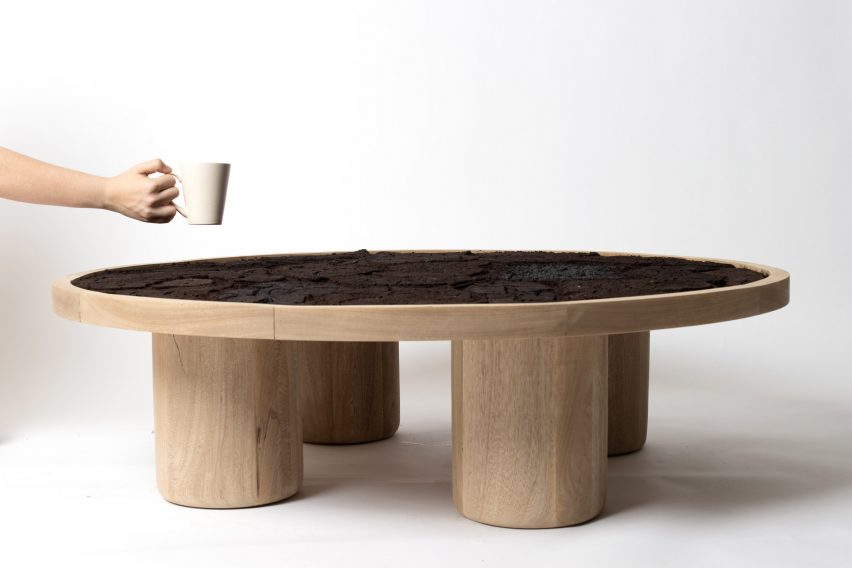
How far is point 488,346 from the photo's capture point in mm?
2352

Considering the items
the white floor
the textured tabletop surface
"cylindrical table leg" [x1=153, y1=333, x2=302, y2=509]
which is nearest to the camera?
the textured tabletop surface

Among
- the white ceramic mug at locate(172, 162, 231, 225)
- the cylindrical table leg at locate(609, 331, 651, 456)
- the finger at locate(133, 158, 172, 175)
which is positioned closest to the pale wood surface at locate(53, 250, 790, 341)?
the white ceramic mug at locate(172, 162, 231, 225)

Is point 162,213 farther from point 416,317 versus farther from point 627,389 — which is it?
point 627,389

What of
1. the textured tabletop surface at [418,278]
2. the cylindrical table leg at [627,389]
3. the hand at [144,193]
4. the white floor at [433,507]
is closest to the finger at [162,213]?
the hand at [144,193]

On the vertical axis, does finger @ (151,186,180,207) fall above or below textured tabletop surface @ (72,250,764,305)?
above

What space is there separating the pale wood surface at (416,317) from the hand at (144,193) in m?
0.41

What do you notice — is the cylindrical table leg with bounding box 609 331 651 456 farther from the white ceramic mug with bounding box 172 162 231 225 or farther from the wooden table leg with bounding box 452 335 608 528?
the white ceramic mug with bounding box 172 162 231 225

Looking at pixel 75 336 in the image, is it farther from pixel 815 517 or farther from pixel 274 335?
pixel 815 517

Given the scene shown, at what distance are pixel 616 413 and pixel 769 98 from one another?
1.97m

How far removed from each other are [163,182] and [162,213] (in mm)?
73

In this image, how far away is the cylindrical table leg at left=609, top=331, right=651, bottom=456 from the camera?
9.93ft

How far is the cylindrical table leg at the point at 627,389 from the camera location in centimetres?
303

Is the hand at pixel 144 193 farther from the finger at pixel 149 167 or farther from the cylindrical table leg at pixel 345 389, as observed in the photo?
the cylindrical table leg at pixel 345 389

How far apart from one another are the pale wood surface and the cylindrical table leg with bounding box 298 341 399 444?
105cm
